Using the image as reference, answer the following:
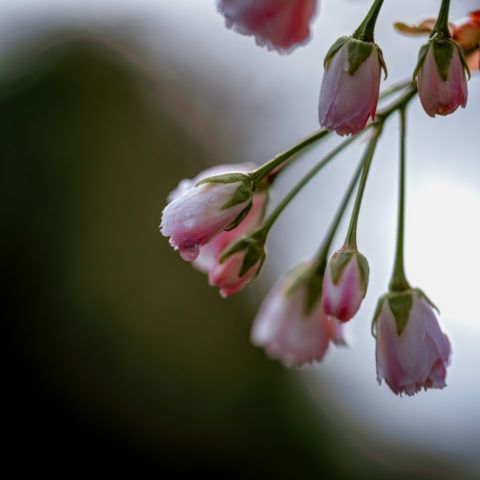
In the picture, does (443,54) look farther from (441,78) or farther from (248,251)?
(248,251)

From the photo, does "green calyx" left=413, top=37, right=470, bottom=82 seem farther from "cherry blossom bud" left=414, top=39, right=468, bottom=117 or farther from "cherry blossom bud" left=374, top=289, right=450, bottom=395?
"cherry blossom bud" left=374, top=289, right=450, bottom=395

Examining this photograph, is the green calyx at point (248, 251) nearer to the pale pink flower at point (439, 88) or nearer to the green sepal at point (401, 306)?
the green sepal at point (401, 306)

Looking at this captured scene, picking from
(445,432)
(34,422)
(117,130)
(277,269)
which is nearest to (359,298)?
(445,432)

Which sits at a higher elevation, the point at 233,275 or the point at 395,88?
the point at 395,88

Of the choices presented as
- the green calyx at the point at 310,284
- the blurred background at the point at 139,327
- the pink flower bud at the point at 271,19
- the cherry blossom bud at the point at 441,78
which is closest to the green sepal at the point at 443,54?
the cherry blossom bud at the point at 441,78

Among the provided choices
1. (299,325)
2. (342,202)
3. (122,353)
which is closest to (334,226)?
(342,202)

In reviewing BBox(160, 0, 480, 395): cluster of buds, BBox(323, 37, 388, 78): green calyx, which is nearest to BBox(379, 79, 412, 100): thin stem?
BBox(160, 0, 480, 395): cluster of buds
